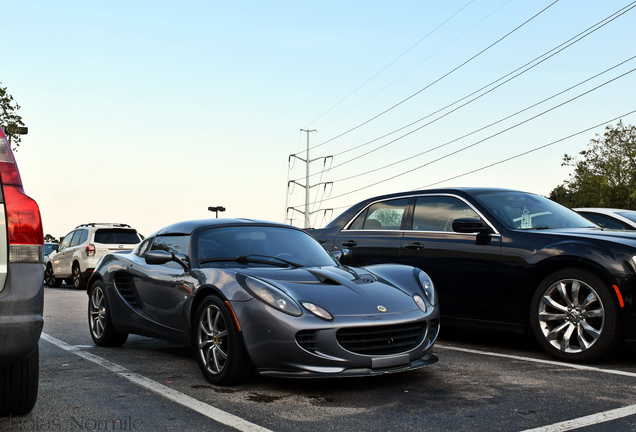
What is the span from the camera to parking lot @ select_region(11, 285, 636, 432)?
3.96m

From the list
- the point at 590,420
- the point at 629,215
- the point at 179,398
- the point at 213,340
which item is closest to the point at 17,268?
the point at 179,398

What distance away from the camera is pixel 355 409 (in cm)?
429

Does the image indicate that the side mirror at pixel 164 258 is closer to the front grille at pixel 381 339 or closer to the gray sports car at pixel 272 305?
the gray sports car at pixel 272 305

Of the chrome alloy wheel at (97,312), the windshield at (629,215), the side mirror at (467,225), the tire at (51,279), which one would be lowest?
the tire at (51,279)

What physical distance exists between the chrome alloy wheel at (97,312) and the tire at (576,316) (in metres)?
4.31

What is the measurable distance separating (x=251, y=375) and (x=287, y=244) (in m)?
1.49

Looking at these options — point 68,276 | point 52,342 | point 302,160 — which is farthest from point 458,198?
point 302,160

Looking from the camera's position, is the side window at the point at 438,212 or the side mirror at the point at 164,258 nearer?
the side mirror at the point at 164,258

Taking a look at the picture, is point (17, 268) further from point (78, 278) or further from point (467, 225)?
point (78, 278)

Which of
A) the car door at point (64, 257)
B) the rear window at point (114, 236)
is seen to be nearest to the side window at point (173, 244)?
the rear window at point (114, 236)

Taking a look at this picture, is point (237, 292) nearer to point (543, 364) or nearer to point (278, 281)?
point (278, 281)

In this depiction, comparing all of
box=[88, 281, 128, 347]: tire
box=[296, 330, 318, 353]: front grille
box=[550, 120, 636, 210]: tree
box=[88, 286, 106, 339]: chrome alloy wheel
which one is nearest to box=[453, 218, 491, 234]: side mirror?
box=[296, 330, 318, 353]: front grille

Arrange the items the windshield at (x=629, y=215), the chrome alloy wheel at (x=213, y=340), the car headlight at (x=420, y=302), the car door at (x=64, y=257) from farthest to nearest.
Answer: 1. the car door at (x=64, y=257)
2. the windshield at (x=629, y=215)
3. the car headlight at (x=420, y=302)
4. the chrome alloy wheel at (x=213, y=340)

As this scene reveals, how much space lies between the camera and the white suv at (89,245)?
17938 mm
